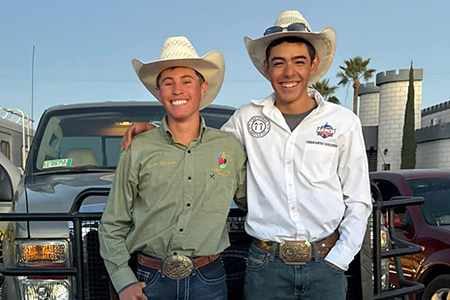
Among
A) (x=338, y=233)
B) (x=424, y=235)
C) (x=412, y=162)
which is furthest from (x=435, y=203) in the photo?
(x=412, y=162)

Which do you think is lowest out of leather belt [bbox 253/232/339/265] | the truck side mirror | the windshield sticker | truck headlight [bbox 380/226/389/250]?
truck headlight [bbox 380/226/389/250]

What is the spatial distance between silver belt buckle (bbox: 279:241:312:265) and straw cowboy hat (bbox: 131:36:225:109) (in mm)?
950

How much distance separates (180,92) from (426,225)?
160 inches

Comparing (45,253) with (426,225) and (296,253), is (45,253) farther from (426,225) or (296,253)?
(426,225)

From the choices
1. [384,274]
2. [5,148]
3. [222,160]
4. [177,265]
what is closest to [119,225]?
[177,265]

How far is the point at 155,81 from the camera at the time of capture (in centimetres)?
241

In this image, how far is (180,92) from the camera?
2129 mm

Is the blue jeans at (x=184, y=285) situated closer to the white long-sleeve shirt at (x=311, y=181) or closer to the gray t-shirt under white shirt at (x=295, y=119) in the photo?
the white long-sleeve shirt at (x=311, y=181)

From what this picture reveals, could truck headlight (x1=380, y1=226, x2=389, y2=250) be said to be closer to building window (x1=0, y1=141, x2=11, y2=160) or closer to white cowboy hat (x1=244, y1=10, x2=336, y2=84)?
white cowboy hat (x1=244, y1=10, x2=336, y2=84)

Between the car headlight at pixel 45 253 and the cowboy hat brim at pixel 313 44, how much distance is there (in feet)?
4.86

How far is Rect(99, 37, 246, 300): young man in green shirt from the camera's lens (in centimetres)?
203

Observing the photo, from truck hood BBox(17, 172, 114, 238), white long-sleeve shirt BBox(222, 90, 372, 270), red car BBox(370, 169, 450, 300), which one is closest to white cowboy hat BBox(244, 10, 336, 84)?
white long-sleeve shirt BBox(222, 90, 372, 270)

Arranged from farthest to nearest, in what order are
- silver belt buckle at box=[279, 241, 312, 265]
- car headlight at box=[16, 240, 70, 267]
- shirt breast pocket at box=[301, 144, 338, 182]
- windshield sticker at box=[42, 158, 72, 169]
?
windshield sticker at box=[42, 158, 72, 169]
car headlight at box=[16, 240, 70, 267]
shirt breast pocket at box=[301, 144, 338, 182]
silver belt buckle at box=[279, 241, 312, 265]

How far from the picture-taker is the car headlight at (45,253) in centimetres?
253
